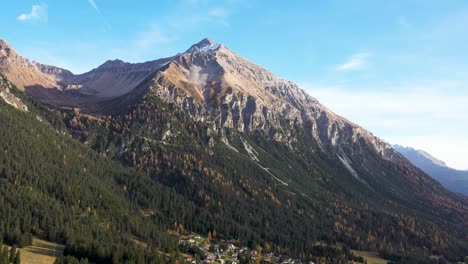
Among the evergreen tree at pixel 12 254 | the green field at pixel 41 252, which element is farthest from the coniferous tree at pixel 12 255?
the green field at pixel 41 252

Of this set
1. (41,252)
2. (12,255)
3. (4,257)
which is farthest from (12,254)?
(41,252)

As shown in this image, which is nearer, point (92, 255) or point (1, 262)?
point (1, 262)

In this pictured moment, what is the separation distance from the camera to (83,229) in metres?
198

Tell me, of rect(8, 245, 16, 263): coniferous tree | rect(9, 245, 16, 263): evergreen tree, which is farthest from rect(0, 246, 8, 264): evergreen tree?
rect(9, 245, 16, 263): evergreen tree

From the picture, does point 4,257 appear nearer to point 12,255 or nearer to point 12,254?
point 12,255

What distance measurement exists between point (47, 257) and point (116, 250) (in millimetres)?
28176

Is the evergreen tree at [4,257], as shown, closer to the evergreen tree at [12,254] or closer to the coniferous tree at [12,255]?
the coniferous tree at [12,255]

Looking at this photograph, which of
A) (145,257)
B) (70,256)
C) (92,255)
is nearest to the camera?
(70,256)

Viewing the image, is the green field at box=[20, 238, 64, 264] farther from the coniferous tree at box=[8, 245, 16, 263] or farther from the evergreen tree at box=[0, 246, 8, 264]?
the evergreen tree at box=[0, 246, 8, 264]

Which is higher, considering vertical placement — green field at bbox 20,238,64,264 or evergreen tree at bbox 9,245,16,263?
evergreen tree at bbox 9,245,16,263

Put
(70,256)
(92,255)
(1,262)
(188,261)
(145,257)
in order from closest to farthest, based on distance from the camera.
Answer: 1. (1,262)
2. (70,256)
3. (92,255)
4. (145,257)
5. (188,261)

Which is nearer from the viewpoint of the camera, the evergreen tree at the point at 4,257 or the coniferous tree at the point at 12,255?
the evergreen tree at the point at 4,257

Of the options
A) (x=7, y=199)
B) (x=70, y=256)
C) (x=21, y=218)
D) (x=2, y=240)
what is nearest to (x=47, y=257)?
(x=70, y=256)

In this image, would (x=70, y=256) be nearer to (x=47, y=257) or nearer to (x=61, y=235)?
(x=47, y=257)
